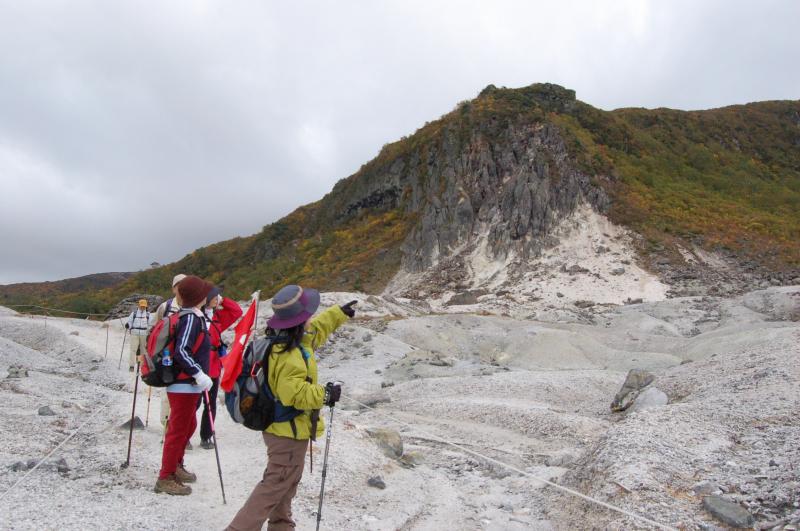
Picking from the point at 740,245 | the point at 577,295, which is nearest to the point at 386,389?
the point at 577,295

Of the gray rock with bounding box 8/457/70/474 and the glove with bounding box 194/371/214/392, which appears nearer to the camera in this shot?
the glove with bounding box 194/371/214/392

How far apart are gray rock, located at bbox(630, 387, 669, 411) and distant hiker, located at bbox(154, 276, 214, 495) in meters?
7.99

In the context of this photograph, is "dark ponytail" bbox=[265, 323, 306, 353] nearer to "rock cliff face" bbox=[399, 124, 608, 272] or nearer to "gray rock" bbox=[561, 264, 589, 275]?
"gray rock" bbox=[561, 264, 589, 275]

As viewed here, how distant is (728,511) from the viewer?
4328mm

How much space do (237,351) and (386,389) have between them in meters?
11.1

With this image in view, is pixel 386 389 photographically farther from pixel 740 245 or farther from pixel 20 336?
pixel 740 245

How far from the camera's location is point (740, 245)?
123ft

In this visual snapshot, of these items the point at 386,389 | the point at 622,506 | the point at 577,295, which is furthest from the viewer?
the point at 577,295

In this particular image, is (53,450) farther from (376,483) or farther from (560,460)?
(560,460)

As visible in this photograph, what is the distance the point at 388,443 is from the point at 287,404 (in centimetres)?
442

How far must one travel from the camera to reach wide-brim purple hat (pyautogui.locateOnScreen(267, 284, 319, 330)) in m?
3.74

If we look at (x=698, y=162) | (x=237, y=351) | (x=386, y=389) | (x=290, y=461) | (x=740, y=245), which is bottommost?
(x=386, y=389)

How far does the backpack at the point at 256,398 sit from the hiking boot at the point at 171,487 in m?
1.97

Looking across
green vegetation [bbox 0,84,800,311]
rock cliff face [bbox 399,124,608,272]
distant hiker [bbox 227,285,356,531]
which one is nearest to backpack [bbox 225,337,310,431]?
distant hiker [bbox 227,285,356,531]
